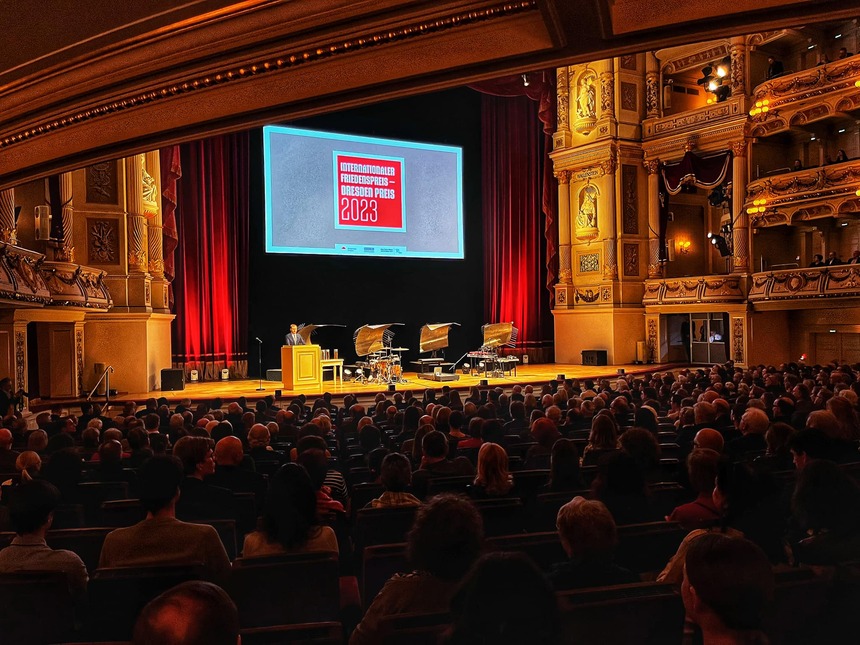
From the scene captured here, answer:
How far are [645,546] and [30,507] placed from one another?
2.32 meters

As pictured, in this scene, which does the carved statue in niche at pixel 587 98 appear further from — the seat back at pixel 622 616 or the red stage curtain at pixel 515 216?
the seat back at pixel 622 616

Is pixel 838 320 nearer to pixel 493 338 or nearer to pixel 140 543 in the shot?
pixel 493 338

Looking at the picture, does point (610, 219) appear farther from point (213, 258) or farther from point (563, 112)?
point (213, 258)

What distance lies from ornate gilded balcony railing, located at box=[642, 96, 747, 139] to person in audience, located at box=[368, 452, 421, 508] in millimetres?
16606

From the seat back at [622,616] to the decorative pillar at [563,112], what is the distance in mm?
19197

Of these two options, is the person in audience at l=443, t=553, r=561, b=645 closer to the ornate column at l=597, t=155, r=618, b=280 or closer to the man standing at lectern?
the man standing at lectern

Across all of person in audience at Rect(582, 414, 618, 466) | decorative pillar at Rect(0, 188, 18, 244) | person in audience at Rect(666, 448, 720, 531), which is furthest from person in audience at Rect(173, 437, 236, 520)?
decorative pillar at Rect(0, 188, 18, 244)

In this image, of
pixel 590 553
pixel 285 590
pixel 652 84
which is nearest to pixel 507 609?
pixel 590 553

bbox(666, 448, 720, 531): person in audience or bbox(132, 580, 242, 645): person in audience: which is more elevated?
bbox(132, 580, 242, 645): person in audience

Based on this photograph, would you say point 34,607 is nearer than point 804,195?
Yes

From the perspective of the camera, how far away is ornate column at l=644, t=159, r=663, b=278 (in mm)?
18578

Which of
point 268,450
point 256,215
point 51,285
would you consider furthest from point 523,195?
point 268,450

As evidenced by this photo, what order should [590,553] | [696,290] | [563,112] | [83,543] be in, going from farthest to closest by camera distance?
[563,112]
[696,290]
[83,543]
[590,553]

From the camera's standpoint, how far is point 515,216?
20.7m
